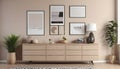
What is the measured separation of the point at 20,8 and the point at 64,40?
1948 millimetres

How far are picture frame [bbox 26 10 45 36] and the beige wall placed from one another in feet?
0.47

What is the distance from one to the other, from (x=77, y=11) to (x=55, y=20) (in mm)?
852

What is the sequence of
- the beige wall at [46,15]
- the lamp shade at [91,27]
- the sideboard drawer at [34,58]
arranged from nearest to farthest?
1. the sideboard drawer at [34,58]
2. the lamp shade at [91,27]
3. the beige wall at [46,15]

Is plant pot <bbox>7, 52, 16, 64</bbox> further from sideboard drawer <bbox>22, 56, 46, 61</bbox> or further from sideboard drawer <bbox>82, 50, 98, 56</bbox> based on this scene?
sideboard drawer <bbox>82, 50, 98, 56</bbox>

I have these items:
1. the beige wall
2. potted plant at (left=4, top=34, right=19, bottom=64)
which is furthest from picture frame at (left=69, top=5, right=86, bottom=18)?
potted plant at (left=4, top=34, right=19, bottom=64)

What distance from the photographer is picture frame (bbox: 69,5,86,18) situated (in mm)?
7965

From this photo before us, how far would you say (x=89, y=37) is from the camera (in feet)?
25.6

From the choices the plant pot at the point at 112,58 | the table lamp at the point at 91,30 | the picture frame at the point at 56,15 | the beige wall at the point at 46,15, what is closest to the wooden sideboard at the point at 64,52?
the table lamp at the point at 91,30

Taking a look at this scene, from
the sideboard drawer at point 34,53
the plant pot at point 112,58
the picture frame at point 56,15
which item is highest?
the picture frame at point 56,15

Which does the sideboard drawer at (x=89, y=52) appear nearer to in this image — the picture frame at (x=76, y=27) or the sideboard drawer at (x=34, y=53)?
the picture frame at (x=76, y=27)

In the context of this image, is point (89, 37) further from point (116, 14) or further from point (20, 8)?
point (20, 8)

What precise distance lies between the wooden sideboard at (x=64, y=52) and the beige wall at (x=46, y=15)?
0.51 metres

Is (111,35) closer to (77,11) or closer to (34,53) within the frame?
(77,11)

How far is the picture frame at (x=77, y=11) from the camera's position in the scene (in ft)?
26.1
